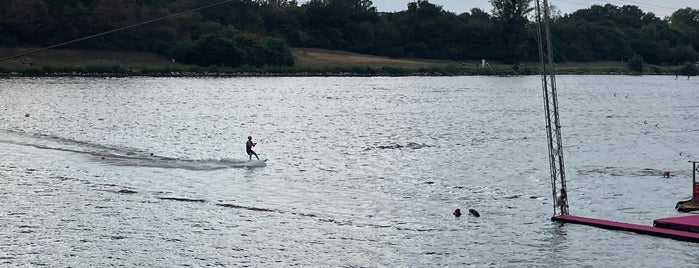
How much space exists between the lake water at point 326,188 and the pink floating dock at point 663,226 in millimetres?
674

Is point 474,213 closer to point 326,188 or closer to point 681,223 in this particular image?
point 681,223

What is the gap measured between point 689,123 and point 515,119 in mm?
18467

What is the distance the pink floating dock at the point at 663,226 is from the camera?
4599 centimetres

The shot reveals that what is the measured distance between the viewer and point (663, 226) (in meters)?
47.5

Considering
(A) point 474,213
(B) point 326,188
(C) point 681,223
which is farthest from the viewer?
(B) point 326,188

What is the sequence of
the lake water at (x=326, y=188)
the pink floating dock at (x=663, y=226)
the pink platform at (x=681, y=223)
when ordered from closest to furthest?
1. the lake water at (x=326, y=188)
2. the pink floating dock at (x=663, y=226)
3. the pink platform at (x=681, y=223)

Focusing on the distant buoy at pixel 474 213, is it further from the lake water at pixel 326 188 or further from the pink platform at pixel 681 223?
the pink platform at pixel 681 223

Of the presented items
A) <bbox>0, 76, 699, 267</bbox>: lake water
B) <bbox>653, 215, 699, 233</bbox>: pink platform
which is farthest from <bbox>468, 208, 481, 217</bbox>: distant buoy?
<bbox>653, 215, 699, 233</bbox>: pink platform

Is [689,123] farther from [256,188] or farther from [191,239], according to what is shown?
[191,239]

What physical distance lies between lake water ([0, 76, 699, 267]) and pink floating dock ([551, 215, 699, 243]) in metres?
0.67

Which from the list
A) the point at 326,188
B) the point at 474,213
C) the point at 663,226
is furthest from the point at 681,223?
the point at 326,188

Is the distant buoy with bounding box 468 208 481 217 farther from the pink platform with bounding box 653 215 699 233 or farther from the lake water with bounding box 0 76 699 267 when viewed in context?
the pink platform with bounding box 653 215 699 233

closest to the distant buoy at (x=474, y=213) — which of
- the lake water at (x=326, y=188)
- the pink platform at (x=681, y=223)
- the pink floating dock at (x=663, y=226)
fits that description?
the lake water at (x=326, y=188)

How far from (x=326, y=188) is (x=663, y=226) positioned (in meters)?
19.3
